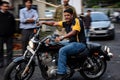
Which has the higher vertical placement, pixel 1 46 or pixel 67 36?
pixel 67 36

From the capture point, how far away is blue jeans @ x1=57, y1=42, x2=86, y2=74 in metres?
7.50

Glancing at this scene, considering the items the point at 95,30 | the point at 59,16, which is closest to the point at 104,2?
the point at 95,30

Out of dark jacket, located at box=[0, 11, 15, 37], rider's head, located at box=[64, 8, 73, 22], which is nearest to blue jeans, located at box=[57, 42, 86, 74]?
rider's head, located at box=[64, 8, 73, 22]

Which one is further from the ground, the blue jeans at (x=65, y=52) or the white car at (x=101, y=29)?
the blue jeans at (x=65, y=52)

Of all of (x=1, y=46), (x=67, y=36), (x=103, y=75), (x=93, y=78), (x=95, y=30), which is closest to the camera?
(x=67, y=36)

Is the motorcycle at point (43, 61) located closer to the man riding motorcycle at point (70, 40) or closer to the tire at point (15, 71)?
the tire at point (15, 71)

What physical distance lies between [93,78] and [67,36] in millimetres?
1366

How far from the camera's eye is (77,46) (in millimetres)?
7672

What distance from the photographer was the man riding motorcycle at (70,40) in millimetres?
7508

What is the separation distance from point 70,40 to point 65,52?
0.36 m

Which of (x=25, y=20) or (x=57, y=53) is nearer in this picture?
(x=57, y=53)

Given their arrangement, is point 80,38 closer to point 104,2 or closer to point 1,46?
point 1,46

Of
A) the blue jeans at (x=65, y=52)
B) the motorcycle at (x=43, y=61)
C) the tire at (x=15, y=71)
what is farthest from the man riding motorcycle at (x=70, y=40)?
the tire at (x=15, y=71)

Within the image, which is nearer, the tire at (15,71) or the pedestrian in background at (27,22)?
the tire at (15,71)
